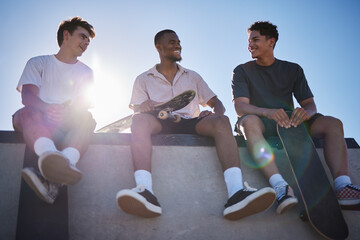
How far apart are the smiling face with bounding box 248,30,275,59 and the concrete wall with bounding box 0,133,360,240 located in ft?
3.59

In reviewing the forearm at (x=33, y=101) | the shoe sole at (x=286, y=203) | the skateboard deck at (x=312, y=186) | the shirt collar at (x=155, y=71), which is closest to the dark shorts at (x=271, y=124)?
the skateboard deck at (x=312, y=186)

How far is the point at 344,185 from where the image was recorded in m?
2.31

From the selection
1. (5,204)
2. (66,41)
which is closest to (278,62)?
(66,41)

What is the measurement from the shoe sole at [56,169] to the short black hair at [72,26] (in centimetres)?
178

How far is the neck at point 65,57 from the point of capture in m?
3.02

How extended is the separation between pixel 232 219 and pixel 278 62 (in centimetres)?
180

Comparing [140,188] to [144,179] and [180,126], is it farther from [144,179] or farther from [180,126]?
[180,126]

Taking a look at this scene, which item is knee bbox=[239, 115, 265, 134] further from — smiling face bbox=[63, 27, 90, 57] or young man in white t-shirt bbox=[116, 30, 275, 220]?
smiling face bbox=[63, 27, 90, 57]

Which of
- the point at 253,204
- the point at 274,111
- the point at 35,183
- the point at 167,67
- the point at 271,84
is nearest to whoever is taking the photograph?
the point at 35,183

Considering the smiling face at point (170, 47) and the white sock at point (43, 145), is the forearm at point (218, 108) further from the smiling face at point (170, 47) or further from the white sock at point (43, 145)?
the white sock at point (43, 145)

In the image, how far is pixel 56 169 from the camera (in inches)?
74.9

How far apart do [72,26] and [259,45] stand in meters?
1.94

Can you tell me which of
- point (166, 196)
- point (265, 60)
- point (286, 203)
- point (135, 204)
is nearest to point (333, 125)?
point (286, 203)

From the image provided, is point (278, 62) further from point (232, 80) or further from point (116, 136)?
point (116, 136)
